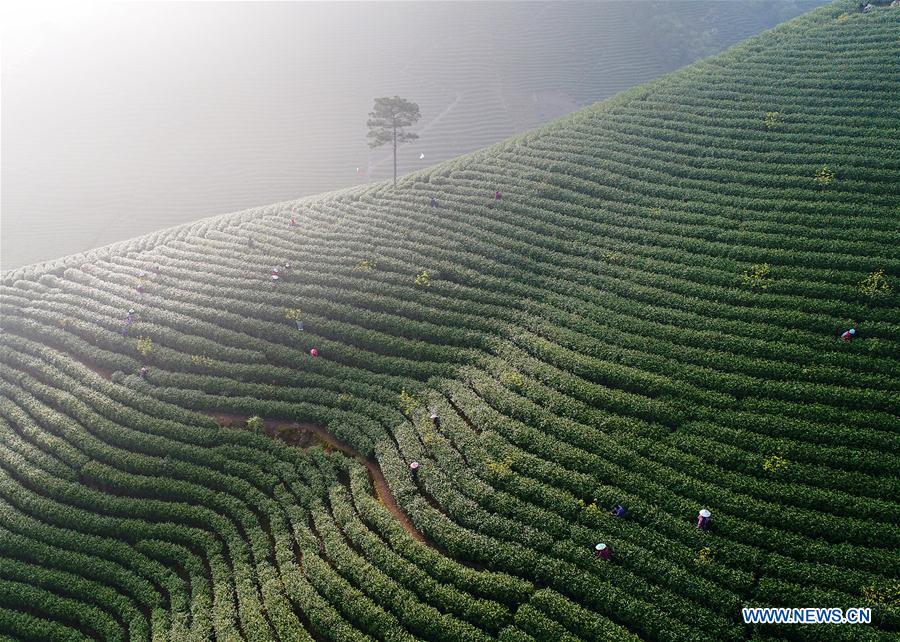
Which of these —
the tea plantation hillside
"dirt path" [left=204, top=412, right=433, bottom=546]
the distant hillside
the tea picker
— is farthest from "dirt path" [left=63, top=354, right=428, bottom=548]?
the distant hillside

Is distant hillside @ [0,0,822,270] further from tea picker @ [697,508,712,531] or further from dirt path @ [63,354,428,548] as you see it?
tea picker @ [697,508,712,531]

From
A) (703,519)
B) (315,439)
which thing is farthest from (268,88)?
(703,519)

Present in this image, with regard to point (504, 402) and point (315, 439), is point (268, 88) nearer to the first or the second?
point (315, 439)

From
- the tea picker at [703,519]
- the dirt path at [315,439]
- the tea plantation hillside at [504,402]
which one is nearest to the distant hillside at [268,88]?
the tea plantation hillside at [504,402]

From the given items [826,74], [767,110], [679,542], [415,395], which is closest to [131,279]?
[415,395]

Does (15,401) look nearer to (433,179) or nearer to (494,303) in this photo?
(494,303)

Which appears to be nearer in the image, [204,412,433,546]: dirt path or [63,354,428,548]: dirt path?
[63,354,428,548]: dirt path

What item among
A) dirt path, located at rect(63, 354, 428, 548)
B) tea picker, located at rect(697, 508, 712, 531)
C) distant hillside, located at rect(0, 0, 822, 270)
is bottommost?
dirt path, located at rect(63, 354, 428, 548)
